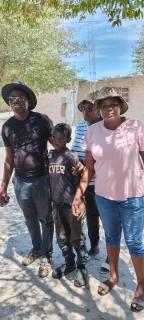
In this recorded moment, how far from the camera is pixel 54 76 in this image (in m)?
17.2

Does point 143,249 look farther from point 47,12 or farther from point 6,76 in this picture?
point 6,76

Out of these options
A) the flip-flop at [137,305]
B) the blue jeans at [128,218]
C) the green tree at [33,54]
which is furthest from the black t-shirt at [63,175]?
the green tree at [33,54]

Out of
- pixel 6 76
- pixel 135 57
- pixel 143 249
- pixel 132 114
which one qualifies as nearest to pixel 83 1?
pixel 143 249

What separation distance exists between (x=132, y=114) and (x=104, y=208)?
22.4m

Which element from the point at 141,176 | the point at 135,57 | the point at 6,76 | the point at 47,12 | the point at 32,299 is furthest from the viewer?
the point at 135,57

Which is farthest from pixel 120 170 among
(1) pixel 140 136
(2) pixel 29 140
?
(2) pixel 29 140

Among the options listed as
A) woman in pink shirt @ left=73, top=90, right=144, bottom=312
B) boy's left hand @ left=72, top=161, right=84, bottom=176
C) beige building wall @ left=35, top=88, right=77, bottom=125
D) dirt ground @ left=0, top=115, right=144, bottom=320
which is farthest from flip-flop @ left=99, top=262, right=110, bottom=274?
beige building wall @ left=35, top=88, right=77, bottom=125

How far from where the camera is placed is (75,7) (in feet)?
12.5

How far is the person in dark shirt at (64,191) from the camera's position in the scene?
3576mm

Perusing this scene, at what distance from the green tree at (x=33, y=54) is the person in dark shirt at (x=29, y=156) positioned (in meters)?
10.2

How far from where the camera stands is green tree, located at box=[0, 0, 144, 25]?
333 centimetres

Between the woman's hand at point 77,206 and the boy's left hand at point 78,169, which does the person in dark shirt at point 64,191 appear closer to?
the boy's left hand at point 78,169

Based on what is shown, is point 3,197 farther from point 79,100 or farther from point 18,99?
point 79,100

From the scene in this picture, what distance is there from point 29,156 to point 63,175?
40 cm
